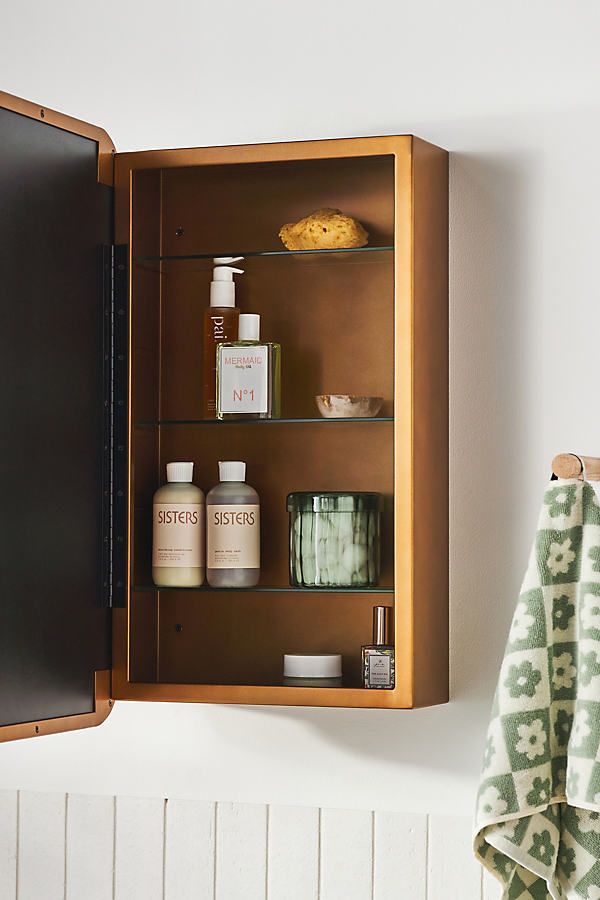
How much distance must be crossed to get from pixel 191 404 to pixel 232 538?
0.54 ft

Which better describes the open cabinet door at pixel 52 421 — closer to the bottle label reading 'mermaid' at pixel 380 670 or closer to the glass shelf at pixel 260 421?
the glass shelf at pixel 260 421

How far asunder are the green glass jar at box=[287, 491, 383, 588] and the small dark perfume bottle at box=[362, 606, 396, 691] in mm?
39

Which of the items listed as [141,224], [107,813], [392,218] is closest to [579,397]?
[392,218]

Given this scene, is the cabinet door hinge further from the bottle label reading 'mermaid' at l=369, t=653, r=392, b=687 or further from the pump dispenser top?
the bottle label reading 'mermaid' at l=369, t=653, r=392, b=687

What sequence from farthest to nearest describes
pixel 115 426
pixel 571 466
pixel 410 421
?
pixel 115 426 < pixel 410 421 < pixel 571 466

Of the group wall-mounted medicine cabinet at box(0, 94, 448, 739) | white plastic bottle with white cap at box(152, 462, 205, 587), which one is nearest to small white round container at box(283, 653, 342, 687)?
wall-mounted medicine cabinet at box(0, 94, 448, 739)

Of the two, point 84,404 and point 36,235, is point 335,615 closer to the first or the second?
point 84,404

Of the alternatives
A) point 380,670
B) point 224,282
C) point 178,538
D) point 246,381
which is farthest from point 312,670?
point 224,282

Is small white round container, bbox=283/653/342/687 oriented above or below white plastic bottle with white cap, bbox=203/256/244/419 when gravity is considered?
below

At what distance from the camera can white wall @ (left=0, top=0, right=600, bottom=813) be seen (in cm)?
144

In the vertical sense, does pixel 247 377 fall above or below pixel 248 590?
above

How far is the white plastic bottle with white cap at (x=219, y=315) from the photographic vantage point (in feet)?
4.82

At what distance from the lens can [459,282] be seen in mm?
1472

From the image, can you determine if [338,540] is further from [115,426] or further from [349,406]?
[115,426]
